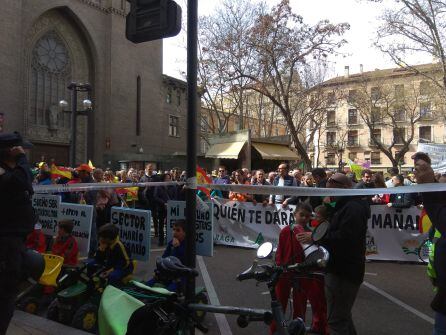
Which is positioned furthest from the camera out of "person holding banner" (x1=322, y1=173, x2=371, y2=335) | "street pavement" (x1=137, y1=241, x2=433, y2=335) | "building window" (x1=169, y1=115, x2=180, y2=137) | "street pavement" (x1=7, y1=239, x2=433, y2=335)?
"building window" (x1=169, y1=115, x2=180, y2=137)

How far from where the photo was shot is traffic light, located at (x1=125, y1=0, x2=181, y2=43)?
3.70 metres

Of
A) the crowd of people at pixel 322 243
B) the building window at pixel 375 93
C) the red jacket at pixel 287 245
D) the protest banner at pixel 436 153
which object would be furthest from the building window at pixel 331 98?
the red jacket at pixel 287 245

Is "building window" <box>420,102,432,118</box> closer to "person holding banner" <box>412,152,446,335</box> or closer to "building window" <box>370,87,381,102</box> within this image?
"building window" <box>370,87,381,102</box>

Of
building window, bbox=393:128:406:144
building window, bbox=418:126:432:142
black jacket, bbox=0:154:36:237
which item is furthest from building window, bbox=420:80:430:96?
building window, bbox=418:126:432:142

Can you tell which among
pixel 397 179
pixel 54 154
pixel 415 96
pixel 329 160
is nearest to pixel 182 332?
pixel 397 179

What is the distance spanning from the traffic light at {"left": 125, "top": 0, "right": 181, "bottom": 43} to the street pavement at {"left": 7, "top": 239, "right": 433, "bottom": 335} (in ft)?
9.88

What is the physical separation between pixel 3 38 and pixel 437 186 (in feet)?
92.3

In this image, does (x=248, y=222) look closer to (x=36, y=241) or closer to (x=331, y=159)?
(x=36, y=241)

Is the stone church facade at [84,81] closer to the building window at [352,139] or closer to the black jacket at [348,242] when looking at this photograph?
the black jacket at [348,242]

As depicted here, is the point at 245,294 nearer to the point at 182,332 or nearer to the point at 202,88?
the point at 182,332

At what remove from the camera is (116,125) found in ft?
111

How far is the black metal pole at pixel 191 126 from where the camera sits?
3.61 meters

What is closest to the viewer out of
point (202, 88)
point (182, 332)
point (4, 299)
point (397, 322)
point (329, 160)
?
point (182, 332)

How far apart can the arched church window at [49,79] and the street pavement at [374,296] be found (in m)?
23.7
